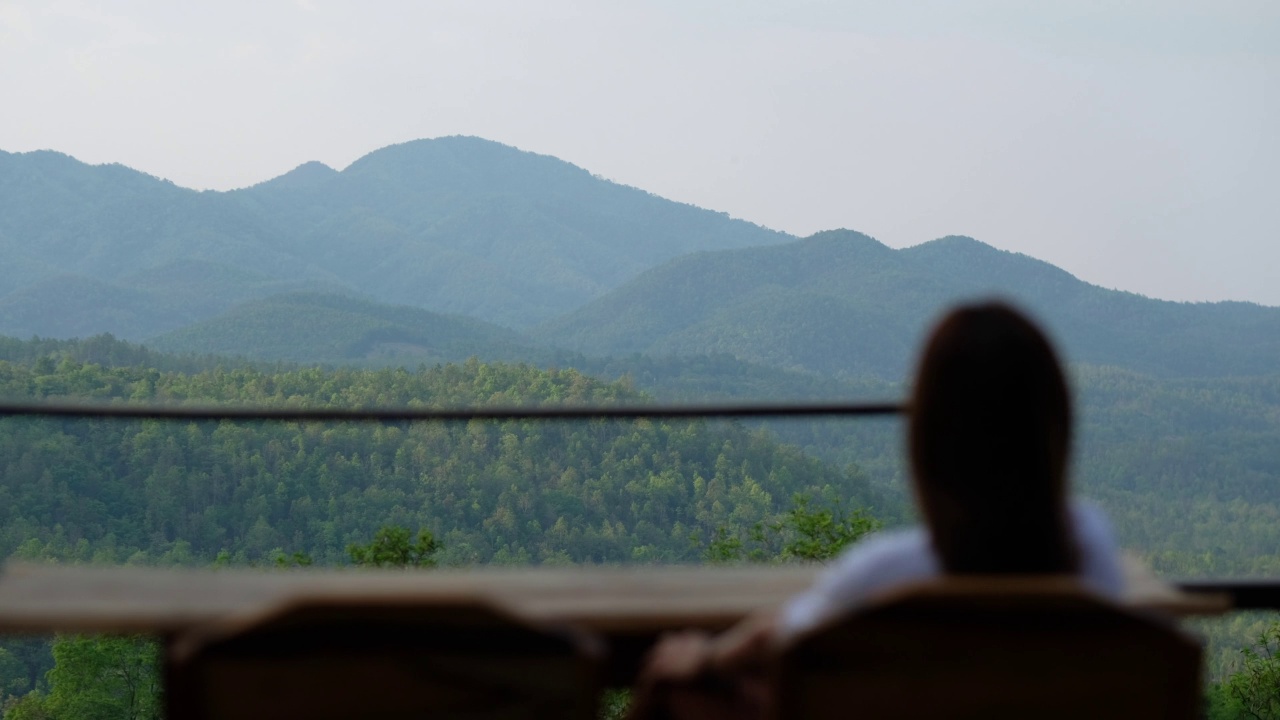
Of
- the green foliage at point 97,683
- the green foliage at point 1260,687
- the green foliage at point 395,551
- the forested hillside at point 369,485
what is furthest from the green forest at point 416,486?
the green foliage at point 395,551

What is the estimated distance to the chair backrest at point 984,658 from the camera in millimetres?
1093

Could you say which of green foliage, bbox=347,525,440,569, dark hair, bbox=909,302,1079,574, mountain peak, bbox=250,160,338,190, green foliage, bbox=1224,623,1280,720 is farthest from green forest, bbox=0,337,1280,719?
mountain peak, bbox=250,160,338,190

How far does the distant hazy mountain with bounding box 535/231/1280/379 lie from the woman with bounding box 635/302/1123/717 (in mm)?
63433

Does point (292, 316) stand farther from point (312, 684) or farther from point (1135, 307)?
point (312, 684)

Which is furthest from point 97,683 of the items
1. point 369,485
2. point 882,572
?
point 882,572

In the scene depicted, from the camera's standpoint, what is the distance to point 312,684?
1.09m

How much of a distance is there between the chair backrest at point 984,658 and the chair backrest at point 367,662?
0.22 m

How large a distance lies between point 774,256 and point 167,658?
286 ft

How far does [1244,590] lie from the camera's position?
2.30 metres

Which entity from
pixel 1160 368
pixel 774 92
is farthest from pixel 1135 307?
pixel 774 92

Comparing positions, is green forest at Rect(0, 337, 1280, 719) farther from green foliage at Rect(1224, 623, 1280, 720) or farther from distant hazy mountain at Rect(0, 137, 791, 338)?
distant hazy mountain at Rect(0, 137, 791, 338)

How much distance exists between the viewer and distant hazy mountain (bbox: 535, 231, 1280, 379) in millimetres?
70125

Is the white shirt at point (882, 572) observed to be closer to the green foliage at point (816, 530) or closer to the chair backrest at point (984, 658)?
the chair backrest at point (984, 658)

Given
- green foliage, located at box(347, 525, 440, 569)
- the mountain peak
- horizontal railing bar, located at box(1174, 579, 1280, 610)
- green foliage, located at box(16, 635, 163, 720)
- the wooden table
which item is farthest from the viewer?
the mountain peak
